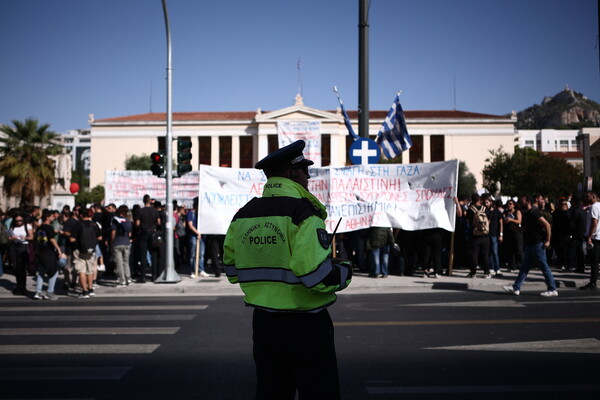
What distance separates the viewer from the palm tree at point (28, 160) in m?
34.7

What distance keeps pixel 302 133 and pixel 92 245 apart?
6.94m

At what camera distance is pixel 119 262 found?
1220cm

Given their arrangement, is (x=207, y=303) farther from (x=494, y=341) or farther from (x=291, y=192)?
(x=291, y=192)

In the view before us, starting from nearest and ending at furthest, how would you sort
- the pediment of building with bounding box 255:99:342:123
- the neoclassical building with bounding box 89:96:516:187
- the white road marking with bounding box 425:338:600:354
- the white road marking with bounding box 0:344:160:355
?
the white road marking with bounding box 425:338:600:354, the white road marking with bounding box 0:344:160:355, the pediment of building with bounding box 255:99:342:123, the neoclassical building with bounding box 89:96:516:187

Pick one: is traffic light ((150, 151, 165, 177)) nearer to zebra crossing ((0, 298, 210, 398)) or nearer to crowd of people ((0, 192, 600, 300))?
crowd of people ((0, 192, 600, 300))

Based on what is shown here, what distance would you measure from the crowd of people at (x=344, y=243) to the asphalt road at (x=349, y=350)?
1.44m

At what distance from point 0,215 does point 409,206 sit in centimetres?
1107

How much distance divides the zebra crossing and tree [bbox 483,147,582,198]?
4385 cm

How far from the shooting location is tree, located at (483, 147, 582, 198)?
50156 mm

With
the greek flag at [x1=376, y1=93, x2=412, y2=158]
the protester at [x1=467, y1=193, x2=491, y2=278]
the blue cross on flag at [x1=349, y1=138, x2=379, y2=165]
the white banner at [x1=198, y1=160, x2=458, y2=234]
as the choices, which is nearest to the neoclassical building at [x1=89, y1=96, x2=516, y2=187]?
the greek flag at [x1=376, y1=93, x2=412, y2=158]

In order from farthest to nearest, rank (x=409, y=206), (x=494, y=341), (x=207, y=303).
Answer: (x=409, y=206), (x=207, y=303), (x=494, y=341)

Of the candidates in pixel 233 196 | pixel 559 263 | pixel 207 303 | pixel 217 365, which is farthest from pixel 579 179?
pixel 217 365

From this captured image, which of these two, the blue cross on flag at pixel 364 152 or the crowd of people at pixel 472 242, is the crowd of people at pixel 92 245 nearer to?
the crowd of people at pixel 472 242

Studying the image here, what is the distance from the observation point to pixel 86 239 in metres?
11.0
